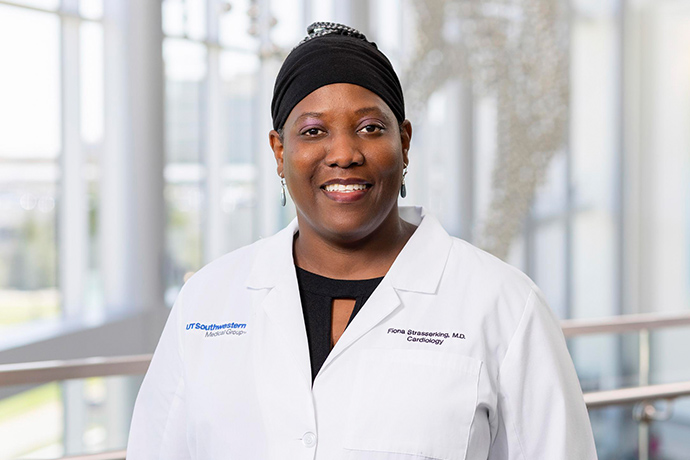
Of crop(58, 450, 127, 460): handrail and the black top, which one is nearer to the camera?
the black top

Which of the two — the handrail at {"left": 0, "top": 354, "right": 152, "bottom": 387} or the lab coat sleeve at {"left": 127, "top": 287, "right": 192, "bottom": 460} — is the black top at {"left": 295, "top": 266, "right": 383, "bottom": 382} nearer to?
the lab coat sleeve at {"left": 127, "top": 287, "right": 192, "bottom": 460}

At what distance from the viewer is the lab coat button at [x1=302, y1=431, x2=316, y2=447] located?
1.40 metres

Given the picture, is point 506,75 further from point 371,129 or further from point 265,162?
point 371,129

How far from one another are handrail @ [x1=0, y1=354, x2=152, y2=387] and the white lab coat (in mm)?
587

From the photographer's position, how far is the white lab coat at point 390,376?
4.52 feet

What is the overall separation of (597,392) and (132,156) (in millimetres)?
4286

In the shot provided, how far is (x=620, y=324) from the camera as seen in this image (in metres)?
2.90

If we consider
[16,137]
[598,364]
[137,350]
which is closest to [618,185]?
[598,364]

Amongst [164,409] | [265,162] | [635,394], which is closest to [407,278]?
[164,409]

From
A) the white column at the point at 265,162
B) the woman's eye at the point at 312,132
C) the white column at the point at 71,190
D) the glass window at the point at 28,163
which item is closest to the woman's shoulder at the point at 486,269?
the woman's eye at the point at 312,132

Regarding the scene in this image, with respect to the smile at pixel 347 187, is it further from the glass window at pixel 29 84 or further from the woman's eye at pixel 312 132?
the glass window at pixel 29 84

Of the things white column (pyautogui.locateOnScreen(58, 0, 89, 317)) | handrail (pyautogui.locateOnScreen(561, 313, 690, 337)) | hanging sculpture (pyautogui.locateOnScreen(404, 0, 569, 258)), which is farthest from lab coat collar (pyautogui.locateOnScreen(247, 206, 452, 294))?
hanging sculpture (pyautogui.locateOnScreen(404, 0, 569, 258))

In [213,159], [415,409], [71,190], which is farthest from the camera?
[213,159]

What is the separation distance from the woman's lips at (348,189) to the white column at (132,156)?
15.7ft
